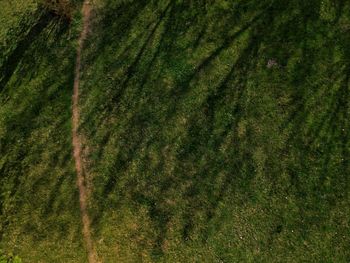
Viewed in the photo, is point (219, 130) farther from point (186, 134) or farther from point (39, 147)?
point (39, 147)

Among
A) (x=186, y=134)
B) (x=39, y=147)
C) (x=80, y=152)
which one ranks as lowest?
(x=186, y=134)

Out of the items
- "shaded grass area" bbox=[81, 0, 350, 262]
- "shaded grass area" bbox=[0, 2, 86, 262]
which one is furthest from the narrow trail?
"shaded grass area" bbox=[81, 0, 350, 262]

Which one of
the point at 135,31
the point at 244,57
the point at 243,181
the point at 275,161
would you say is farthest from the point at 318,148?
the point at 135,31

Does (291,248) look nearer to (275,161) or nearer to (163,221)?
(275,161)

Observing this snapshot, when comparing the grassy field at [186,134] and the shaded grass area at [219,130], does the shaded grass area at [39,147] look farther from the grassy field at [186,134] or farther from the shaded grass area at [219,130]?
the shaded grass area at [219,130]

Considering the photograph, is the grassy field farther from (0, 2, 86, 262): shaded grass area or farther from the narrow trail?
the narrow trail

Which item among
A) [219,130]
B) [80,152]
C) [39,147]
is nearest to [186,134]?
[219,130]
